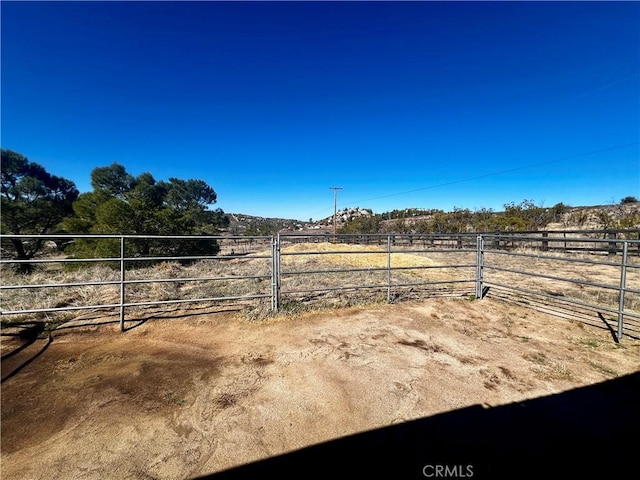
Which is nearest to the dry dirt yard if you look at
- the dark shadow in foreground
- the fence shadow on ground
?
the dark shadow in foreground

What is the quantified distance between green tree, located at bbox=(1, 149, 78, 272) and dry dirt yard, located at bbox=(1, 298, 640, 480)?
2078cm

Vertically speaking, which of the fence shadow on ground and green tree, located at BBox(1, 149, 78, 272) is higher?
green tree, located at BBox(1, 149, 78, 272)

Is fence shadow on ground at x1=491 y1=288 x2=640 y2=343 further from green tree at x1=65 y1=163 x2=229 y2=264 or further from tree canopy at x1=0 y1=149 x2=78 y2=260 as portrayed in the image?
tree canopy at x1=0 y1=149 x2=78 y2=260

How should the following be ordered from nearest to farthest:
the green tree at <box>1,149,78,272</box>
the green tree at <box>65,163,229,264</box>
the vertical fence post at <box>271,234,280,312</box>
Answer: the vertical fence post at <box>271,234,280,312</box> → the green tree at <box>65,163,229,264</box> → the green tree at <box>1,149,78,272</box>

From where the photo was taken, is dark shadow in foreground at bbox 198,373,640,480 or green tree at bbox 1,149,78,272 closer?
dark shadow in foreground at bbox 198,373,640,480

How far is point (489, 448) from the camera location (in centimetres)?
184

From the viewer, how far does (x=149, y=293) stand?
5711mm

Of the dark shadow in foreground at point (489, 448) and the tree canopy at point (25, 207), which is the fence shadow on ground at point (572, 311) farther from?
the tree canopy at point (25, 207)

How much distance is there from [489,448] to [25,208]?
2708cm

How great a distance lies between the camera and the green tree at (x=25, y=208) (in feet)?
57.4

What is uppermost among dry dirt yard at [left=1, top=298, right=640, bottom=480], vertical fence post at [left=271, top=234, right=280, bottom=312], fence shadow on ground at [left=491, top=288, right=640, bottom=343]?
vertical fence post at [left=271, top=234, right=280, bottom=312]

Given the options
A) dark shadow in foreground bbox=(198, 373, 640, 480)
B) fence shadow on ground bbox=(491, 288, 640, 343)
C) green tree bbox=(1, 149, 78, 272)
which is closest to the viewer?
dark shadow in foreground bbox=(198, 373, 640, 480)

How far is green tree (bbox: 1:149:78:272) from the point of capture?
17500 millimetres

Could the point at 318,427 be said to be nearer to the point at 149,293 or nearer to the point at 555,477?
the point at 555,477
